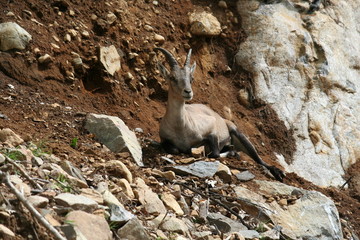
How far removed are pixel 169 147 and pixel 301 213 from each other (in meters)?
2.59

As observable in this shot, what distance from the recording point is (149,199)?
659cm

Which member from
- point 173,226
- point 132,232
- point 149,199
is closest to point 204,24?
point 149,199

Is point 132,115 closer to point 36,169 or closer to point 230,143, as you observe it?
point 230,143

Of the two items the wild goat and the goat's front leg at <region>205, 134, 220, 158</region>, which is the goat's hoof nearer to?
the wild goat

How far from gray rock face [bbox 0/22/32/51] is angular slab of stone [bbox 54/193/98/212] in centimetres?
542

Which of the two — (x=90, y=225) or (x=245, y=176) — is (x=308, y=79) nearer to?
(x=245, y=176)

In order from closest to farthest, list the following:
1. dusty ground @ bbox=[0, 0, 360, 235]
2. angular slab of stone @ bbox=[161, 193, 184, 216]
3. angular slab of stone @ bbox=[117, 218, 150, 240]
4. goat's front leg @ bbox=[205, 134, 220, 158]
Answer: angular slab of stone @ bbox=[117, 218, 150, 240], angular slab of stone @ bbox=[161, 193, 184, 216], dusty ground @ bbox=[0, 0, 360, 235], goat's front leg @ bbox=[205, 134, 220, 158]

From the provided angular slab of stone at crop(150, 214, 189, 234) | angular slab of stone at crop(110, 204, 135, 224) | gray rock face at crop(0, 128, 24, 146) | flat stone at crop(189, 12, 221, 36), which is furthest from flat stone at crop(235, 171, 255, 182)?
flat stone at crop(189, 12, 221, 36)

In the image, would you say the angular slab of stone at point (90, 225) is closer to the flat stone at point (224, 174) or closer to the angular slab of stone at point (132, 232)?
the angular slab of stone at point (132, 232)

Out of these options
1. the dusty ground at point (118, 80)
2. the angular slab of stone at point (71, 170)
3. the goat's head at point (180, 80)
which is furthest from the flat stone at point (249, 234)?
the goat's head at point (180, 80)

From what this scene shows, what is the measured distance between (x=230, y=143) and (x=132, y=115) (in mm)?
2156

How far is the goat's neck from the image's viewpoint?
10414 millimetres

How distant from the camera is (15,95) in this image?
365 inches

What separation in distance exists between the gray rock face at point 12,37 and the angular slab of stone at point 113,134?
2.07m
